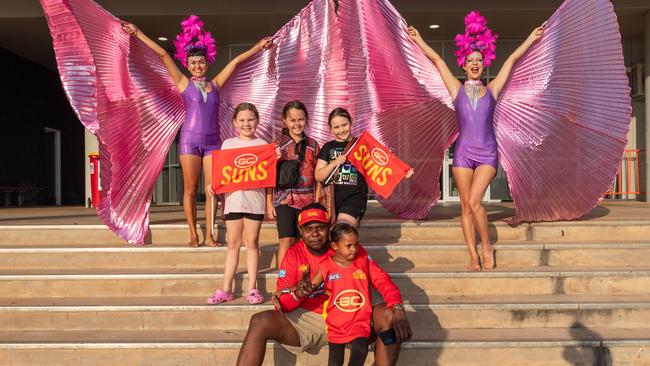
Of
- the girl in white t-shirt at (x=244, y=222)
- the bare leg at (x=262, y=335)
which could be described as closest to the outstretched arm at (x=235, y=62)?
the girl in white t-shirt at (x=244, y=222)

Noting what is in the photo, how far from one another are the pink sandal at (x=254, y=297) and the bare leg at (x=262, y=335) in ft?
2.66

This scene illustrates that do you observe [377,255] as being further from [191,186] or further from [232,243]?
[191,186]

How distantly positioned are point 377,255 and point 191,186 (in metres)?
1.76

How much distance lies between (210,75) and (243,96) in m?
8.56

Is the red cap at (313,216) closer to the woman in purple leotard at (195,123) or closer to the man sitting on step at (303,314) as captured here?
the man sitting on step at (303,314)

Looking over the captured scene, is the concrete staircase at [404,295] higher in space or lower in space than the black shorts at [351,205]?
lower

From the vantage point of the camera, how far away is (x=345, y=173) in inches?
165

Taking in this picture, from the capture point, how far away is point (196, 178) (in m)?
5.24

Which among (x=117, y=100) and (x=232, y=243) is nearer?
(x=232, y=243)

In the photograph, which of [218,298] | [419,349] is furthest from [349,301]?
[218,298]

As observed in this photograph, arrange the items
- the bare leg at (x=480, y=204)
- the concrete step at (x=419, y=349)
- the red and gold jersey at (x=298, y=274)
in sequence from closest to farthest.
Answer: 1. the red and gold jersey at (x=298, y=274)
2. the concrete step at (x=419, y=349)
3. the bare leg at (x=480, y=204)

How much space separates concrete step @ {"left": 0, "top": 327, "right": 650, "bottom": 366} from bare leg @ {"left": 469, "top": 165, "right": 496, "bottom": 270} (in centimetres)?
80

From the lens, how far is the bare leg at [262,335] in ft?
10.7

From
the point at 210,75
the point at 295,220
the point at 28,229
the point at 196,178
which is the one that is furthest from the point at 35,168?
the point at 295,220
